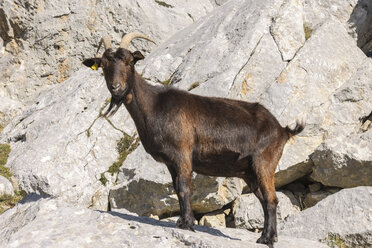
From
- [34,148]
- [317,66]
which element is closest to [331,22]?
[317,66]

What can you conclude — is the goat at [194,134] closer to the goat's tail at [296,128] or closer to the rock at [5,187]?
the goat's tail at [296,128]

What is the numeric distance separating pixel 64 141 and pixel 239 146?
6497 mm

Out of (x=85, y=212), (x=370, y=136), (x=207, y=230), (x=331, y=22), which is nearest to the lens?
(x=85, y=212)

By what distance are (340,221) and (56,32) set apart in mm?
12971

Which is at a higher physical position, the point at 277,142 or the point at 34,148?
the point at 277,142

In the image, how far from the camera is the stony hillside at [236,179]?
8.24 metres

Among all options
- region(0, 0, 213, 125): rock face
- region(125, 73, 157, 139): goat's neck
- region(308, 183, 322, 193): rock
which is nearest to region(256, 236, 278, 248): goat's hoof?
region(125, 73, 157, 139): goat's neck

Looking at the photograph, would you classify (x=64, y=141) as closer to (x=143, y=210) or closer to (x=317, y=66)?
(x=143, y=210)

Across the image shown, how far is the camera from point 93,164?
37.8ft

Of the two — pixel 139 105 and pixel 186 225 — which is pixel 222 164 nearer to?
pixel 186 225

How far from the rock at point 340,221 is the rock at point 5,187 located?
6497 mm

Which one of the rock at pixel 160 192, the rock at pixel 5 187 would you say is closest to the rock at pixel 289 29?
the rock at pixel 160 192

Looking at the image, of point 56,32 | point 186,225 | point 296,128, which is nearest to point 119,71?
point 186,225

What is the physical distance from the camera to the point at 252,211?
397 inches
